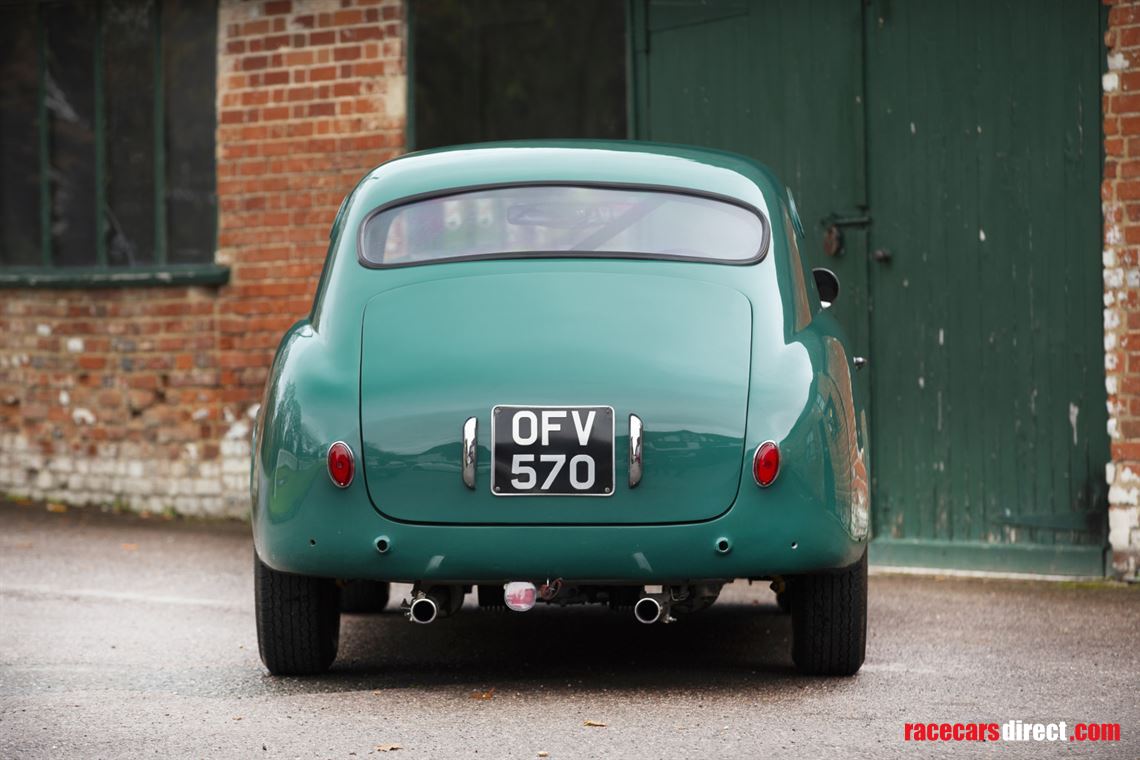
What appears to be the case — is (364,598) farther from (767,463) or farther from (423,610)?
(767,463)

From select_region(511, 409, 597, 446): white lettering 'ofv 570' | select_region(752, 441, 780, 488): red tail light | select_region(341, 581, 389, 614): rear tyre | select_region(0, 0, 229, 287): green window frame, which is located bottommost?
select_region(341, 581, 389, 614): rear tyre

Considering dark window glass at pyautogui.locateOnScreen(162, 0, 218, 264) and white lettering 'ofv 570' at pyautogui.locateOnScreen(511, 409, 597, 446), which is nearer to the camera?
white lettering 'ofv 570' at pyautogui.locateOnScreen(511, 409, 597, 446)

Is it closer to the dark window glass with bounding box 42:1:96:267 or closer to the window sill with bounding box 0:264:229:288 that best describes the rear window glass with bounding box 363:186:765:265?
the window sill with bounding box 0:264:229:288

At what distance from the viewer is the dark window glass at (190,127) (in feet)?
33.5

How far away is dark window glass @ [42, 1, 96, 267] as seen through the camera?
10.6 m

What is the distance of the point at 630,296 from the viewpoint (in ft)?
16.3

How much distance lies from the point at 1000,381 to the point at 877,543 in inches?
40.7

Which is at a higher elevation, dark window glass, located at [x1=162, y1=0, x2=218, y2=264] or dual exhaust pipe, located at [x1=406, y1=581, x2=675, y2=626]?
dark window glass, located at [x1=162, y1=0, x2=218, y2=264]

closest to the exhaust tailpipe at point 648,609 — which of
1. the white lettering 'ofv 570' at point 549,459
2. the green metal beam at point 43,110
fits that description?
the white lettering 'ofv 570' at point 549,459

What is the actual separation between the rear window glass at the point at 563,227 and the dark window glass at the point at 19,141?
6.22m

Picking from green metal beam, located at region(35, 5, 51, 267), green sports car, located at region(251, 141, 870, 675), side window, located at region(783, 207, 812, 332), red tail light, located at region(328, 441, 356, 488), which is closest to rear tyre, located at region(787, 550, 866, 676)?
green sports car, located at region(251, 141, 870, 675)

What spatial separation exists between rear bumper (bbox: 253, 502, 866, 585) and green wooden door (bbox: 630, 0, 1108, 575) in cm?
361

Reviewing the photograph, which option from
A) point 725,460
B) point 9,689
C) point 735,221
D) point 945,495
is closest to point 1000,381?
point 945,495

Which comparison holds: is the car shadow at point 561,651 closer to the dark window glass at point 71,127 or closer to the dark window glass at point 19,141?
the dark window glass at point 71,127
